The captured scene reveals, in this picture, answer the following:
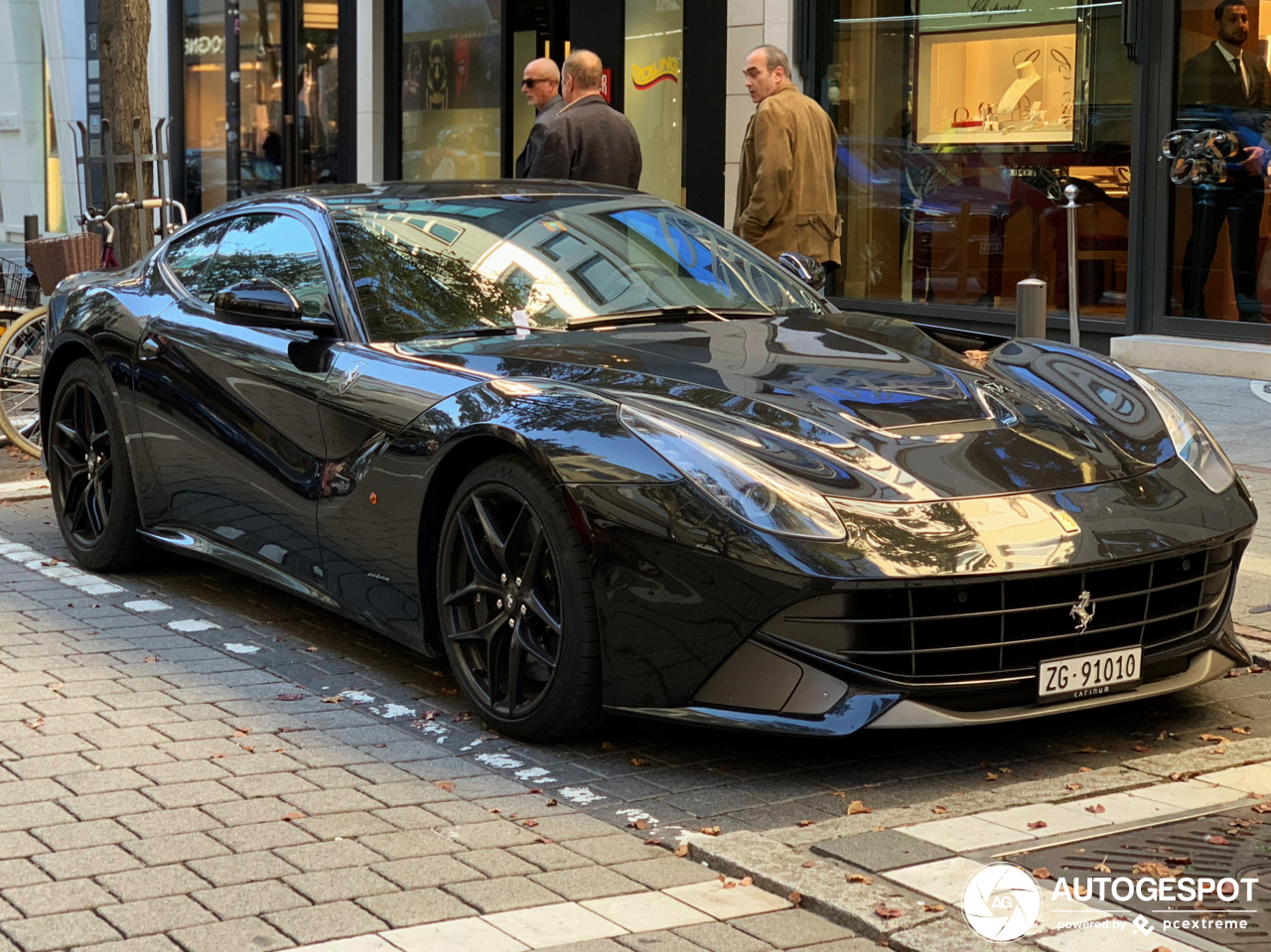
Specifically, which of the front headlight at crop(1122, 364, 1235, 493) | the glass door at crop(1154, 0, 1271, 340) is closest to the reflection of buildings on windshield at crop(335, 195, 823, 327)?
the front headlight at crop(1122, 364, 1235, 493)

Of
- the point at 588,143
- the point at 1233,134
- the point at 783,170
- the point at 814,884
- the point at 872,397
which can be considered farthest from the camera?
the point at 1233,134

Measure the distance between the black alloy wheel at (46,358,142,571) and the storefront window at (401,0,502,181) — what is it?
11.5m

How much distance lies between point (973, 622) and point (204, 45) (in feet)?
68.2

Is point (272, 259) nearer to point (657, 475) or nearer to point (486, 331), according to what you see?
point (486, 331)

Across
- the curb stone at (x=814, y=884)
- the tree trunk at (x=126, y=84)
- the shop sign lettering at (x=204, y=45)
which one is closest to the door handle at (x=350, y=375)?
the curb stone at (x=814, y=884)

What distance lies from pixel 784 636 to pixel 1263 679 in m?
1.89

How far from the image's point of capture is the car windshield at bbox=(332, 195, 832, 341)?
552 centimetres

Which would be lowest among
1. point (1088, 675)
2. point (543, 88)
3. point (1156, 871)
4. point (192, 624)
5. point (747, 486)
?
point (192, 624)

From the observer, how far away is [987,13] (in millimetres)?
13086

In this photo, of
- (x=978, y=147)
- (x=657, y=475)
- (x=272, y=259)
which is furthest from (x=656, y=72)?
(x=657, y=475)

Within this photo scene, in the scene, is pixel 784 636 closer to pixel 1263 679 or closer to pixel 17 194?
pixel 1263 679

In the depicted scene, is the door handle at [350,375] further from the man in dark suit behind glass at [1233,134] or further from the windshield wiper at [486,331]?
the man in dark suit behind glass at [1233,134]

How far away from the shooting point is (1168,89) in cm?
1166

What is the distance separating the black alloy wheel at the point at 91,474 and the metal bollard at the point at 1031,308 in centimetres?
369
